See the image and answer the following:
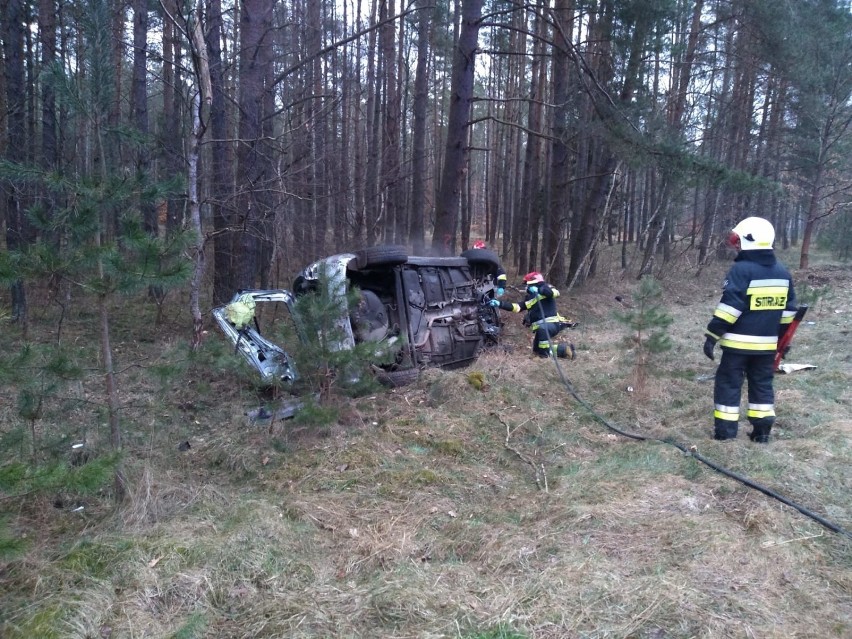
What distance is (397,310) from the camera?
766cm

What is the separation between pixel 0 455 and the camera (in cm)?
385

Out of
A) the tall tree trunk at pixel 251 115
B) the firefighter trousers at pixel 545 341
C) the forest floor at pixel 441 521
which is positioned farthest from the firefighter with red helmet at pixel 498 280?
the tall tree trunk at pixel 251 115

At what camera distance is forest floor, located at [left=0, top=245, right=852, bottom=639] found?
Answer: 3053mm

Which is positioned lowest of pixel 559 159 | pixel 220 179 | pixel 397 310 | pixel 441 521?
pixel 441 521

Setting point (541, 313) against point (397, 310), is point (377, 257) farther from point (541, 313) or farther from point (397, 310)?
point (541, 313)

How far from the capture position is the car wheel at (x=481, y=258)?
9.41 m

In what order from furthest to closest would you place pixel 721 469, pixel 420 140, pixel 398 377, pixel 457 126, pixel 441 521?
pixel 420 140 → pixel 457 126 → pixel 398 377 → pixel 721 469 → pixel 441 521

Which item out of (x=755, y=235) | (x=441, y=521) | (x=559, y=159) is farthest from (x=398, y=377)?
(x=559, y=159)

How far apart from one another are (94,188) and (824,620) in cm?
466

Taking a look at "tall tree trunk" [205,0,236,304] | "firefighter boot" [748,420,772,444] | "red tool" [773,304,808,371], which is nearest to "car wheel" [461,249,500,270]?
"tall tree trunk" [205,0,236,304]

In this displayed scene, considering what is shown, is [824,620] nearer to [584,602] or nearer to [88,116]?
[584,602]

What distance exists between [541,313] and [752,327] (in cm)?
411

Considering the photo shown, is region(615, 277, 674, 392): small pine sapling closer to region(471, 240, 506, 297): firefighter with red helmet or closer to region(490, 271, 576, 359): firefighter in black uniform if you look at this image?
region(490, 271, 576, 359): firefighter in black uniform

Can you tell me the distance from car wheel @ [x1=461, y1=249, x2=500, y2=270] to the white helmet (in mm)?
4364
